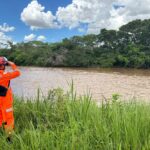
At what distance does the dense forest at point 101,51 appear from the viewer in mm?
61500

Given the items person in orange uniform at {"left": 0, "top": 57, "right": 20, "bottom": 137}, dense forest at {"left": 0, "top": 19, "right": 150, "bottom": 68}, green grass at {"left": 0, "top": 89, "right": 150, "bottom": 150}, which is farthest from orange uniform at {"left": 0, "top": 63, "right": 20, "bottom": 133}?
dense forest at {"left": 0, "top": 19, "right": 150, "bottom": 68}

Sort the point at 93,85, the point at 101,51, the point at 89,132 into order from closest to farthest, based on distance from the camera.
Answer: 1. the point at 89,132
2. the point at 93,85
3. the point at 101,51

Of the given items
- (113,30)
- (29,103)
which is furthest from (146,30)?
(29,103)

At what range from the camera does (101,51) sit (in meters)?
65.9

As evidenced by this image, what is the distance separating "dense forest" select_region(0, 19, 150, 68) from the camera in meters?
61.5

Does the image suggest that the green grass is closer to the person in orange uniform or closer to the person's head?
the person in orange uniform

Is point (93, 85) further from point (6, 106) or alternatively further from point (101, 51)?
point (101, 51)

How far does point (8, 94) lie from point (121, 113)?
187cm

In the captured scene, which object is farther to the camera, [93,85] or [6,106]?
[93,85]

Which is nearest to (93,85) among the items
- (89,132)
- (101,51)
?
(89,132)

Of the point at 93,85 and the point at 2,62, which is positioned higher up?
the point at 2,62

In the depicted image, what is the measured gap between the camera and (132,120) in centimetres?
435

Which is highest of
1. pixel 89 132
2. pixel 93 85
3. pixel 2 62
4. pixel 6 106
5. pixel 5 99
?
pixel 2 62

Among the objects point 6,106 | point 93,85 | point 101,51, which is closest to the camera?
point 6,106
